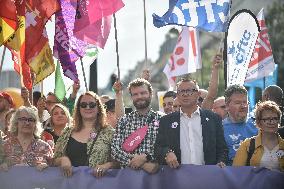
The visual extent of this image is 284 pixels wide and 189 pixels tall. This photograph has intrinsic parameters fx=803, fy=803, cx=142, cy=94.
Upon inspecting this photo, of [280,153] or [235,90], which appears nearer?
[280,153]

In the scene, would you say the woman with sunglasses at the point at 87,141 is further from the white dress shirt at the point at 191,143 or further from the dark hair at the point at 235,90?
the dark hair at the point at 235,90

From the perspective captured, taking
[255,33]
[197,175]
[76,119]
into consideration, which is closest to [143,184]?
[197,175]

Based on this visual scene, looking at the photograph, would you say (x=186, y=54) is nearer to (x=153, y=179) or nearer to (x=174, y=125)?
(x=174, y=125)

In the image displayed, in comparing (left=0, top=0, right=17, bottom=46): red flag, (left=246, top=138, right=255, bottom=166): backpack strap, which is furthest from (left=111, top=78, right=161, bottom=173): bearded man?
(left=0, top=0, right=17, bottom=46): red flag

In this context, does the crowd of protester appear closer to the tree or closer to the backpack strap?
the backpack strap

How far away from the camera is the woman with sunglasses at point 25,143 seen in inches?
341

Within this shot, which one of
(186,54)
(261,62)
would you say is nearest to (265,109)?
(261,62)

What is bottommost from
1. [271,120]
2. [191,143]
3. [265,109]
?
[191,143]

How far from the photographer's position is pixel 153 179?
805 centimetres

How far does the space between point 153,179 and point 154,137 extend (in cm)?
45

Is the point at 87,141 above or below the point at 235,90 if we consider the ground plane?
below

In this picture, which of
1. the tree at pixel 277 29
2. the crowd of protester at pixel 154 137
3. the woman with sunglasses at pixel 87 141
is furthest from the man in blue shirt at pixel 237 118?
the tree at pixel 277 29

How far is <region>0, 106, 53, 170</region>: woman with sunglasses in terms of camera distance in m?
8.67

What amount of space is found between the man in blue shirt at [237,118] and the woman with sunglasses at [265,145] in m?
0.72
